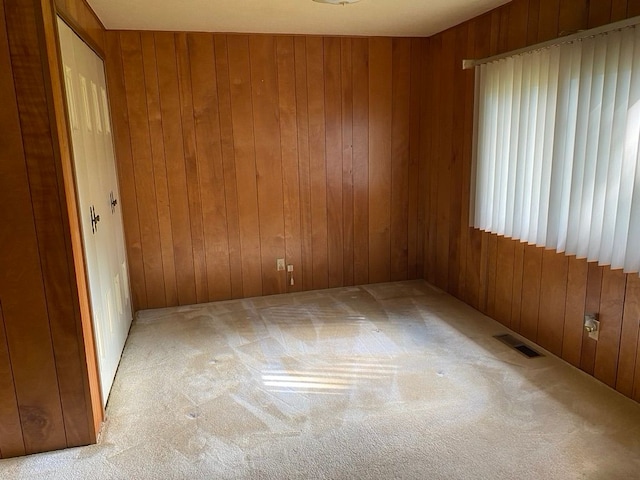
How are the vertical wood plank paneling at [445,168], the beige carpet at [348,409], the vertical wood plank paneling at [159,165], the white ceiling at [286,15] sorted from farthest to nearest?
the vertical wood plank paneling at [445,168]
the vertical wood plank paneling at [159,165]
the white ceiling at [286,15]
the beige carpet at [348,409]

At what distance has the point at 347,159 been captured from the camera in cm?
397

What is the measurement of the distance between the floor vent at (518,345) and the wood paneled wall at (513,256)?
0.29 feet

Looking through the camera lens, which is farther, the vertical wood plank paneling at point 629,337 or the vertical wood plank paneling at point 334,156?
the vertical wood plank paneling at point 334,156

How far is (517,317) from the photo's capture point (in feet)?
10.3

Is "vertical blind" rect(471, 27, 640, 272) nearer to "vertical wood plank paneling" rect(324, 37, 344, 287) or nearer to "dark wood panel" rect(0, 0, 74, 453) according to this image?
"vertical wood plank paneling" rect(324, 37, 344, 287)

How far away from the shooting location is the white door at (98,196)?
224 centimetres

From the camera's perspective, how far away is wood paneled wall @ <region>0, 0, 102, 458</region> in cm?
180

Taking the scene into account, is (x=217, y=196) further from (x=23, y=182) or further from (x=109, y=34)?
(x=23, y=182)

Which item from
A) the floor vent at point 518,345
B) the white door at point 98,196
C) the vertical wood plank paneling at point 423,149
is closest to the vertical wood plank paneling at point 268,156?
the white door at point 98,196

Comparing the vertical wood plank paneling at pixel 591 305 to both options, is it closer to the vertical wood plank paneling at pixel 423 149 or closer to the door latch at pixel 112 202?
the vertical wood plank paneling at pixel 423 149

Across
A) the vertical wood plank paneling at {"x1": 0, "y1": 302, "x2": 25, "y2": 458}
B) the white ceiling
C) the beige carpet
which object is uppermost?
the white ceiling

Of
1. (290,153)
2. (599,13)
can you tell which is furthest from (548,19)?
(290,153)

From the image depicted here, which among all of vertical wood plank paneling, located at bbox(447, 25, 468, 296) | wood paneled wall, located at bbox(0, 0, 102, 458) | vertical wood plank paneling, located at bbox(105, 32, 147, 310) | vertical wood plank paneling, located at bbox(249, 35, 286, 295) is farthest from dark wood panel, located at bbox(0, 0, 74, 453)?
vertical wood plank paneling, located at bbox(447, 25, 468, 296)

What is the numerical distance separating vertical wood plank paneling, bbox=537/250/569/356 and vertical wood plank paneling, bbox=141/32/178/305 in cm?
268
